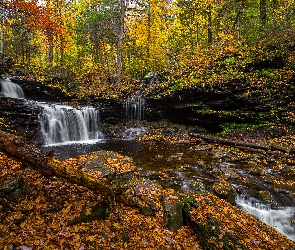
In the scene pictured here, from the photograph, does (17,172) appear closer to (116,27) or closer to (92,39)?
(116,27)

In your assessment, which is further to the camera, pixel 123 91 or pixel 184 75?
pixel 123 91

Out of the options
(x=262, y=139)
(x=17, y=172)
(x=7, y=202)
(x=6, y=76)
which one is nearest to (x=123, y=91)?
(x=6, y=76)

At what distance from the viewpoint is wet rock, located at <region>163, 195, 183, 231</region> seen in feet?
16.4

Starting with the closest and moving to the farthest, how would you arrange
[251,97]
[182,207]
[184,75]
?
[182,207]
[251,97]
[184,75]

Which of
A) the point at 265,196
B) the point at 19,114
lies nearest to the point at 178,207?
the point at 265,196

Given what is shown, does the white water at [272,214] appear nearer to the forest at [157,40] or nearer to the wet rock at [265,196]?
the wet rock at [265,196]

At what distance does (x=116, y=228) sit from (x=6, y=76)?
18675 millimetres

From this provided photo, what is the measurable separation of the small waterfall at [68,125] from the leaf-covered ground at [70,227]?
10.0 meters

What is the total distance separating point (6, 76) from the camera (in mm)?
18422

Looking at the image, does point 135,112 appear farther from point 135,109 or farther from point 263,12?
point 263,12

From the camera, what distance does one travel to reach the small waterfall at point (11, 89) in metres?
17.1

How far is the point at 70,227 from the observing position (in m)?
4.40

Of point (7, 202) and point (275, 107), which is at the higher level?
point (275, 107)

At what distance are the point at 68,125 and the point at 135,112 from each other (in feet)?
17.3
